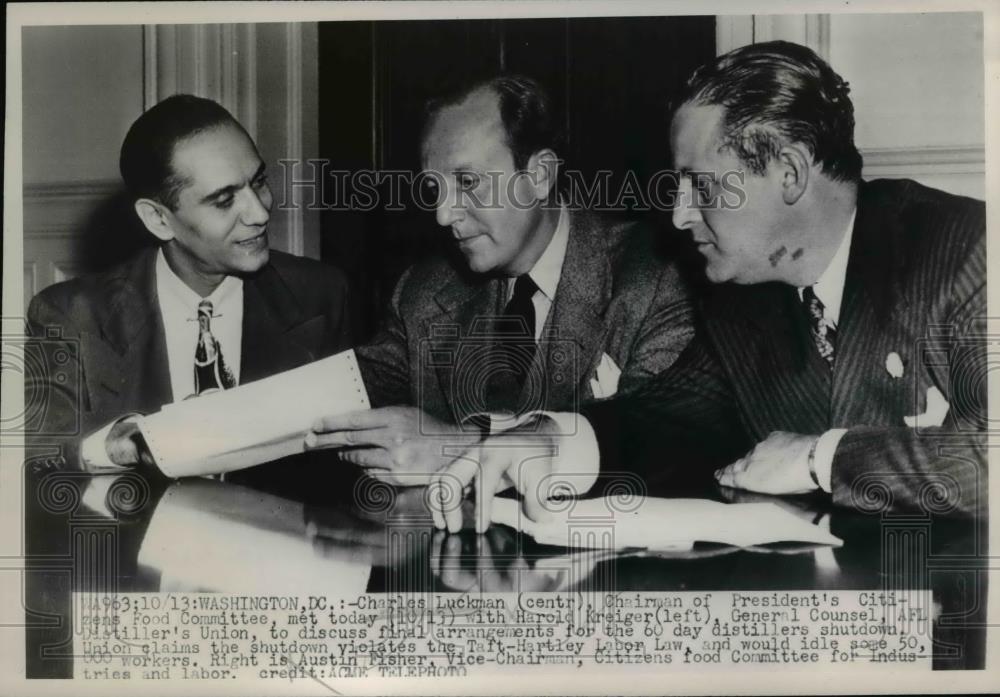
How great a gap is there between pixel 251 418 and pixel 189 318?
1.12ft

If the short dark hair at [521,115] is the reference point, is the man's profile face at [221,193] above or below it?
below

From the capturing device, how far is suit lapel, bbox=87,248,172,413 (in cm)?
287

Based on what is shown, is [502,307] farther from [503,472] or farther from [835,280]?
[835,280]

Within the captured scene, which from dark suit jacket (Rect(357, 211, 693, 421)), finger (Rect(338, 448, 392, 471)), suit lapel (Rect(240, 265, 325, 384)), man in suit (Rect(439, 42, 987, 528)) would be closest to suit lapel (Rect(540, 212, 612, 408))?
dark suit jacket (Rect(357, 211, 693, 421))

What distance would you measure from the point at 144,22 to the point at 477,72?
0.98m

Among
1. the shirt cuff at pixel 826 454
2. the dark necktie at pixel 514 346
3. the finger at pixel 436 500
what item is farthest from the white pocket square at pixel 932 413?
the finger at pixel 436 500

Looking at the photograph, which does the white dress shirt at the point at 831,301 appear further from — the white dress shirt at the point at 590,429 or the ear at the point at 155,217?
the ear at the point at 155,217

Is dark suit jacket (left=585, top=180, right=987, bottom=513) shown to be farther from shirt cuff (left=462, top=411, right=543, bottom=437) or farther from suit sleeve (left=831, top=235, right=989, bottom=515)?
shirt cuff (left=462, top=411, right=543, bottom=437)

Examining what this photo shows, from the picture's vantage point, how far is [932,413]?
280 cm

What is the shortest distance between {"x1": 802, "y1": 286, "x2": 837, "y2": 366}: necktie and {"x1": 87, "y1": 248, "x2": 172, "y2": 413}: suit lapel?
5.93 ft

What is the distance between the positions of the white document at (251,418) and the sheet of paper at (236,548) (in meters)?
0.09

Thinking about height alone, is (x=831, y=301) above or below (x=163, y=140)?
below

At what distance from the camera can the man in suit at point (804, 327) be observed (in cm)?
279
